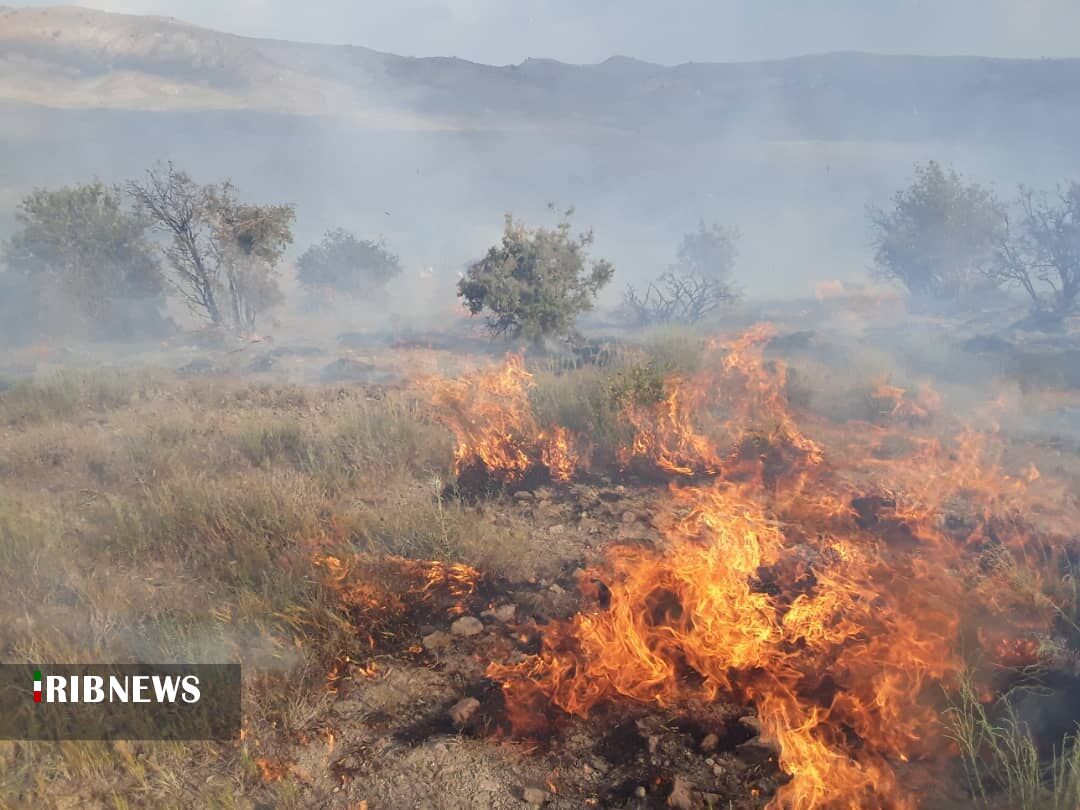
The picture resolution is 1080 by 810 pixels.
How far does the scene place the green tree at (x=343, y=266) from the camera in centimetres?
2966

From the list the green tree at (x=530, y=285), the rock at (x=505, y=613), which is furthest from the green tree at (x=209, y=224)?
the rock at (x=505, y=613)

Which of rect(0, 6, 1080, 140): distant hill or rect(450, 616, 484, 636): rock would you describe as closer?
rect(450, 616, 484, 636): rock

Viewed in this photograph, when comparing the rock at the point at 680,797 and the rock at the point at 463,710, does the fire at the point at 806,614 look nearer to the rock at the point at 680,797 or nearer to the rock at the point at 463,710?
the rock at the point at 463,710

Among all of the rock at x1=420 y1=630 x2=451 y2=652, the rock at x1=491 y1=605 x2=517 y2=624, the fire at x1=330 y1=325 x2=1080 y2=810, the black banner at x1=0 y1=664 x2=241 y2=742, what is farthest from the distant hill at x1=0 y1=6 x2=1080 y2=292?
the black banner at x1=0 y1=664 x2=241 y2=742

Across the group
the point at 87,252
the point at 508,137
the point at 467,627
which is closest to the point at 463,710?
the point at 467,627

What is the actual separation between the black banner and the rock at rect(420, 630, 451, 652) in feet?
3.72

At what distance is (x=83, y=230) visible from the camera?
20.8 metres

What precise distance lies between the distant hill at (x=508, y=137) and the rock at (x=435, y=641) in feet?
140

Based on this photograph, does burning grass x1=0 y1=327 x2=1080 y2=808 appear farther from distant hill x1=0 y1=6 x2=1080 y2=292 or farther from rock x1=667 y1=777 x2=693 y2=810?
distant hill x1=0 y1=6 x2=1080 y2=292

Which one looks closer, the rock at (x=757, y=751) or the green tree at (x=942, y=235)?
the rock at (x=757, y=751)

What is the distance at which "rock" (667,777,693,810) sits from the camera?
9.78ft

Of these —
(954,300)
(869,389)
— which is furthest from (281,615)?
(954,300)

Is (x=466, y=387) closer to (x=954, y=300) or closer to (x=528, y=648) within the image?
(x=528, y=648)

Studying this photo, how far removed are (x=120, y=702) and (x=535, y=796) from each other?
2.41 m
